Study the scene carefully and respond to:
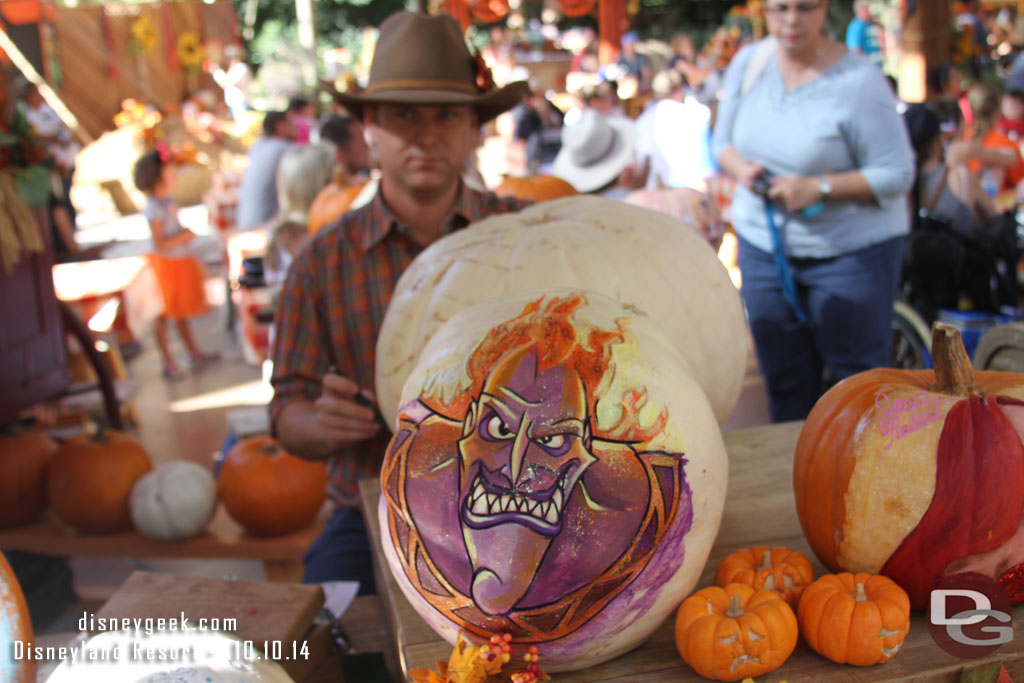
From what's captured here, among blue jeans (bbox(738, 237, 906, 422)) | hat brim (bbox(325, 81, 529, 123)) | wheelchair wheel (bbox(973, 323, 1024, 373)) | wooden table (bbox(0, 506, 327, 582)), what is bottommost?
wooden table (bbox(0, 506, 327, 582))

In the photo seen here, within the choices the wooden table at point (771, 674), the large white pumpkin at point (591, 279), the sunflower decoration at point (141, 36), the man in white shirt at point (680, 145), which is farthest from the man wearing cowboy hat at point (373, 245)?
the sunflower decoration at point (141, 36)

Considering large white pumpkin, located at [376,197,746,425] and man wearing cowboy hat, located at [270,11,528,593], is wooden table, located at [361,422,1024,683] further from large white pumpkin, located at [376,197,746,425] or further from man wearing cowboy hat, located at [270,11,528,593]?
man wearing cowboy hat, located at [270,11,528,593]

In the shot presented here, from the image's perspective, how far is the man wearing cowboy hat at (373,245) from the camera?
2.01 metres

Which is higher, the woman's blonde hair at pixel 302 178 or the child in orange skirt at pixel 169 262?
the woman's blonde hair at pixel 302 178

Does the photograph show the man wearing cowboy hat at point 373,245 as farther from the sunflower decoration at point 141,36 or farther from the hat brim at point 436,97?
the sunflower decoration at point 141,36

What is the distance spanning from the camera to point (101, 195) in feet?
44.7

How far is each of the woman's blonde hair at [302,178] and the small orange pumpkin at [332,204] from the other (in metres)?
0.69

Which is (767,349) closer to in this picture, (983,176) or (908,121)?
(908,121)

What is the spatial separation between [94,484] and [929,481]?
10.3 feet

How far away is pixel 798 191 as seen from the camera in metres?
2.74

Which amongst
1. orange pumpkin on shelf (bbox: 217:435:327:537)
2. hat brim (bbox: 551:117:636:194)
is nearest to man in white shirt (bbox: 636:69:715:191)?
hat brim (bbox: 551:117:636:194)

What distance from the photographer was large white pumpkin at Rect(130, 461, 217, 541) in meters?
3.29

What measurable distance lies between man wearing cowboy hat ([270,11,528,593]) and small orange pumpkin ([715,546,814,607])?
3.41ft

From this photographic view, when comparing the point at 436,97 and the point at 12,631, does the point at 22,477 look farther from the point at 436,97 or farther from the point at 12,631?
the point at 12,631
